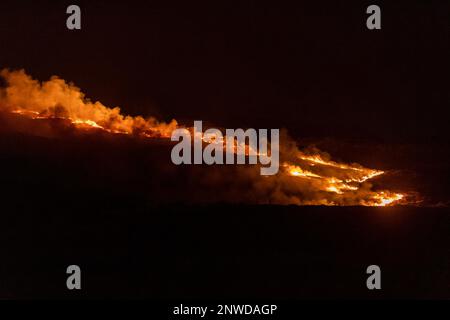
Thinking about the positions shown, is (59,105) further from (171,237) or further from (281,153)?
(281,153)

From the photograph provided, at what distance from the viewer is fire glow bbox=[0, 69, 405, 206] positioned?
38.7 feet

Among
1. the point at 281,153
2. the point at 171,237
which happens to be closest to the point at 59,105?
the point at 171,237

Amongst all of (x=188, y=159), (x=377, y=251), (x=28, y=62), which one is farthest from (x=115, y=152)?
(x=377, y=251)

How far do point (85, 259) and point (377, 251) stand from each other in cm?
513

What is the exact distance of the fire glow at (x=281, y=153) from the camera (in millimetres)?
11797

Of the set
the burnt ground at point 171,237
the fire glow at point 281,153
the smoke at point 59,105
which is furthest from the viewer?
the smoke at point 59,105

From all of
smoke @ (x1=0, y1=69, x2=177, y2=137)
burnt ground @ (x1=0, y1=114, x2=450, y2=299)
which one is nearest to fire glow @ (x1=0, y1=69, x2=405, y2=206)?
smoke @ (x1=0, y1=69, x2=177, y2=137)

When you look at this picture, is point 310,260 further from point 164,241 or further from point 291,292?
point 164,241

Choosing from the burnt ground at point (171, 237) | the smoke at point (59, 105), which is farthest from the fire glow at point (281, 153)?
the burnt ground at point (171, 237)

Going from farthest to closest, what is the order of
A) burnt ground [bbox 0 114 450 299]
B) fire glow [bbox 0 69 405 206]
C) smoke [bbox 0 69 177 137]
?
smoke [bbox 0 69 177 137]
fire glow [bbox 0 69 405 206]
burnt ground [bbox 0 114 450 299]

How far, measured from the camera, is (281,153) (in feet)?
40.6

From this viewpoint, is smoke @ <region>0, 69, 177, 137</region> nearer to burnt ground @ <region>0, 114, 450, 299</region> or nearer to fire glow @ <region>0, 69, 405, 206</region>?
fire glow @ <region>0, 69, 405, 206</region>

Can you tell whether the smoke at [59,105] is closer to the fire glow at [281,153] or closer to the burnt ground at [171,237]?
the fire glow at [281,153]

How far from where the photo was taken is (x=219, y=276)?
10516 mm
